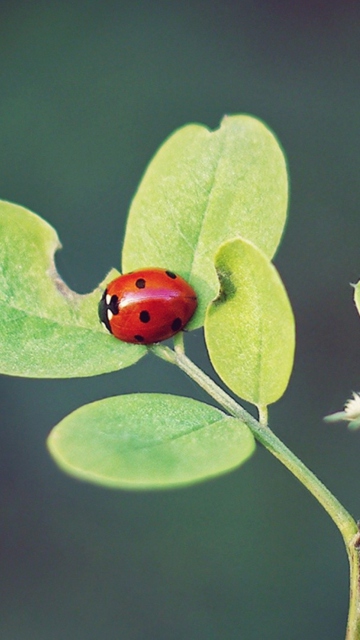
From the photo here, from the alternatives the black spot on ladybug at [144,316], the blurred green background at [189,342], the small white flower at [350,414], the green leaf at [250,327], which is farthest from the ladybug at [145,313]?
the blurred green background at [189,342]

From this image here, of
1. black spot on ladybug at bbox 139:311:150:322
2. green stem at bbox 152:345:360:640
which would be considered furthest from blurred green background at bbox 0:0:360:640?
green stem at bbox 152:345:360:640

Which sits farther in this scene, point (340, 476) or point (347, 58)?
point (347, 58)

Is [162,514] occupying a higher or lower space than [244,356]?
lower

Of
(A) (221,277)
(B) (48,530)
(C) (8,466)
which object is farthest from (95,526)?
(A) (221,277)

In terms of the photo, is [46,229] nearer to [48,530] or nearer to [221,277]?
[221,277]

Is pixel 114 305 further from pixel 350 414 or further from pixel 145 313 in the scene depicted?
pixel 350 414

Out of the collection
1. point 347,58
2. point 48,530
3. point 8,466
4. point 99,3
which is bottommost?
point 48,530
